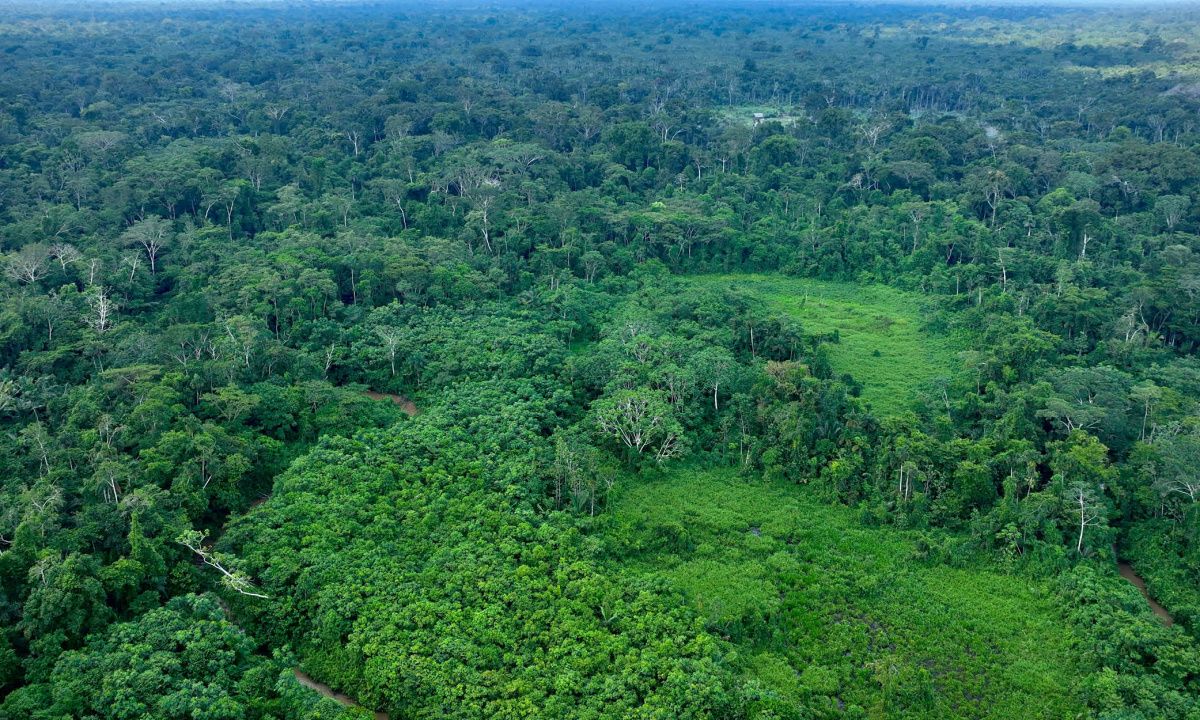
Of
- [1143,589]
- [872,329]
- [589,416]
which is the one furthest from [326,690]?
[872,329]

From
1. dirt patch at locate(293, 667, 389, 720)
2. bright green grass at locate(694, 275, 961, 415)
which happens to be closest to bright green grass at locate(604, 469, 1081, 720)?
dirt patch at locate(293, 667, 389, 720)

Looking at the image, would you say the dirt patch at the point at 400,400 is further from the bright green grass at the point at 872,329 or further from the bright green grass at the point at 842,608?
the bright green grass at the point at 872,329

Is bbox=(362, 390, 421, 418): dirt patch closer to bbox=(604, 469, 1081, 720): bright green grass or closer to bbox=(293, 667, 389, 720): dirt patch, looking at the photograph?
bbox=(604, 469, 1081, 720): bright green grass

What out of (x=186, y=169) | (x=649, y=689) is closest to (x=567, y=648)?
(x=649, y=689)

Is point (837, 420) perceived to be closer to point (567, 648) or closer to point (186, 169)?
point (567, 648)

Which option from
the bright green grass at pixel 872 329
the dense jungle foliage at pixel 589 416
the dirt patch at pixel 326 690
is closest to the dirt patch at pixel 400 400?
the dense jungle foliage at pixel 589 416
